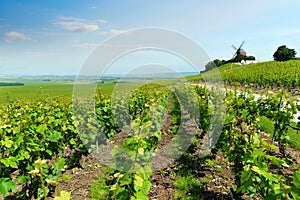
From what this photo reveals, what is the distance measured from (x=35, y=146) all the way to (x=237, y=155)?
2.92 m

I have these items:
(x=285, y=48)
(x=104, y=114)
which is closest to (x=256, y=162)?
(x=104, y=114)

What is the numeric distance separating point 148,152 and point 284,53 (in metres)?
68.3

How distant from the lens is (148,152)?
3635 millimetres

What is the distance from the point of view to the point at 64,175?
5207mm

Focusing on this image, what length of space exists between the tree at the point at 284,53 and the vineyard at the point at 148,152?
6262 cm

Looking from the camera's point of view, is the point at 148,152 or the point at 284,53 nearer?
the point at 148,152

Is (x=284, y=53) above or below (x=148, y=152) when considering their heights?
above

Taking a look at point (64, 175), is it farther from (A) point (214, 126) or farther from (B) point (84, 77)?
(A) point (214, 126)

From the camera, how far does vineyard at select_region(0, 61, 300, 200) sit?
2871 millimetres

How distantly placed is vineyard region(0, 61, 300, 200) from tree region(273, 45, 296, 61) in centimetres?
6262

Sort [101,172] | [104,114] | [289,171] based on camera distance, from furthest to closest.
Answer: [104,114] → [101,172] → [289,171]

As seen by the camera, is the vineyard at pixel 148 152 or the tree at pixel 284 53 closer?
the vineyard at pixel 148 152

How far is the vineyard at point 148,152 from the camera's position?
2871mm

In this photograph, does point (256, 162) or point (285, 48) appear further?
point (285, 48)
